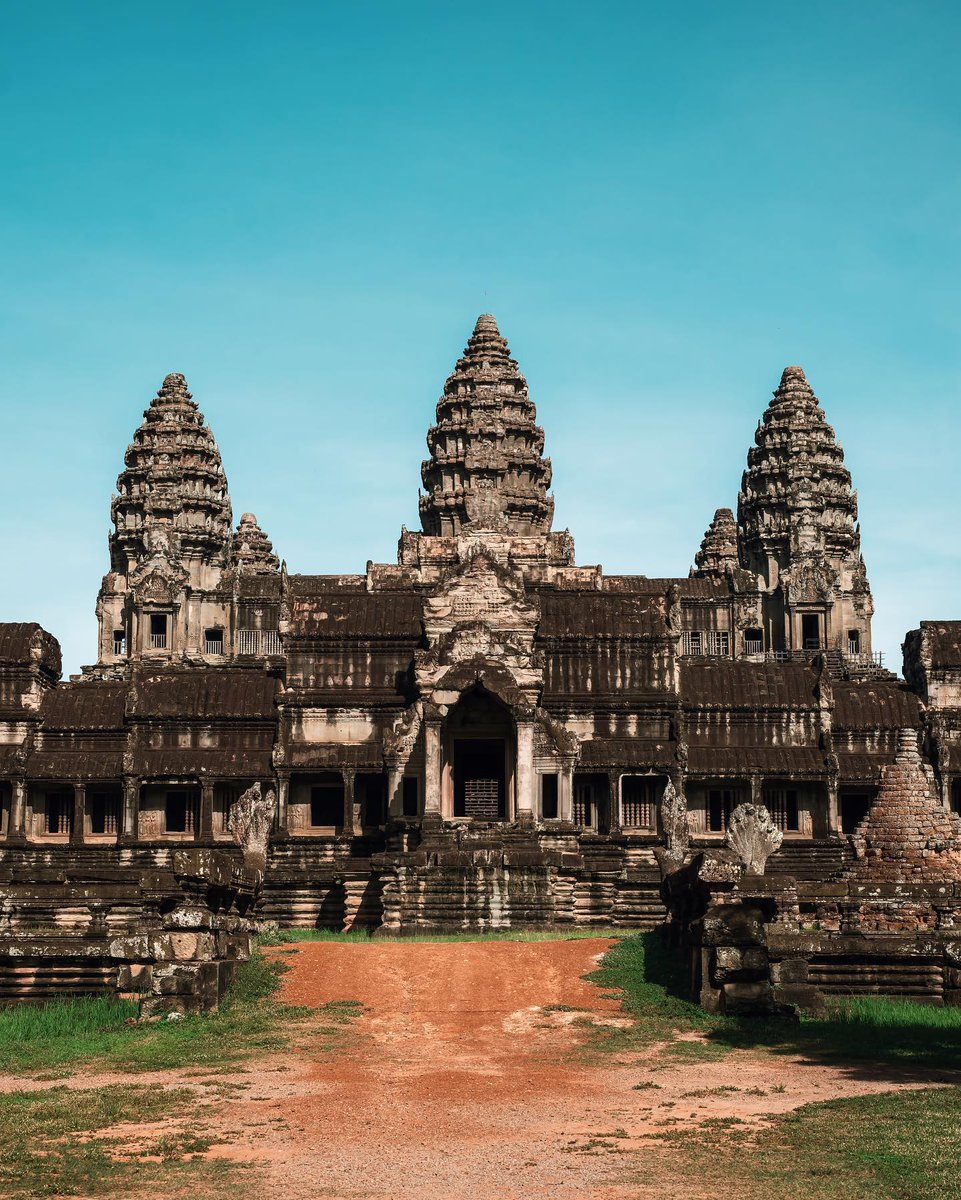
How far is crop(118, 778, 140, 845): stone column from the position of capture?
173 ft

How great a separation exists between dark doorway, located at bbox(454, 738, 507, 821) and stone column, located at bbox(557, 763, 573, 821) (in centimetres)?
272

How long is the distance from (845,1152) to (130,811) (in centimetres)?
4120

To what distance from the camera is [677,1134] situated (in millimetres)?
15375

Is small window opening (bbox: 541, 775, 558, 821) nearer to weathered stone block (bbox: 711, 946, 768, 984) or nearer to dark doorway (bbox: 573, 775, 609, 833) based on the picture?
dark doorway (bbox: 573, 775, 609, 833)

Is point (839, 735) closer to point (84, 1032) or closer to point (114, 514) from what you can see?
point (84, 1032)

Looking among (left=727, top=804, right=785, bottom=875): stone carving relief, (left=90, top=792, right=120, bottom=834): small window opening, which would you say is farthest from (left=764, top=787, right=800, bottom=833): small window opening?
(left=90, top=792, right=120, bottom=834): small window opening

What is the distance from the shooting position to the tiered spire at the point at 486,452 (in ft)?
281

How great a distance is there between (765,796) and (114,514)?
165 ft

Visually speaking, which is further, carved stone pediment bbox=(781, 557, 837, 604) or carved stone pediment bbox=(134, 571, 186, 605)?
carved stone pediment bbox=(134, 571, 186, 605)

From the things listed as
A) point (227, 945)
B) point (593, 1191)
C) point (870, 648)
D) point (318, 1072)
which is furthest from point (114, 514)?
point (593, 1191)

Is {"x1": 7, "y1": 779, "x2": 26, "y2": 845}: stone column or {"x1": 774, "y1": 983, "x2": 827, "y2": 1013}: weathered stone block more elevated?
{"x1": 7, "y1": 779, "x2": 26, "y2": 845}: stone column

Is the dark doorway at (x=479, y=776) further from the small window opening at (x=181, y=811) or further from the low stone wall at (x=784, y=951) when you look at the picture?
the low stone wall at (x=784, y=951)

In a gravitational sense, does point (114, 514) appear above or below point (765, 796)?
above

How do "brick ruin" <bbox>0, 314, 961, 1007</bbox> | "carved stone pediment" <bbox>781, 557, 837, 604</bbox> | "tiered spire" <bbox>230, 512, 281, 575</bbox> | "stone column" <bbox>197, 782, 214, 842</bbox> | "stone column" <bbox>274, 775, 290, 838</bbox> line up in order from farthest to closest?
"tiered spire" <bbox>230, 512, 281, 575</bbox> → "carved stone pediment" <bbox>781, 557, 837, 604</bbox> → "stone column" <bbox>197, 782, 214, 842</bbox> → "stone column" <bbox>274, 775, 290, 838</bbox> → "brick ruin" <bbox>0, 314, 961, 1007</bbox>
